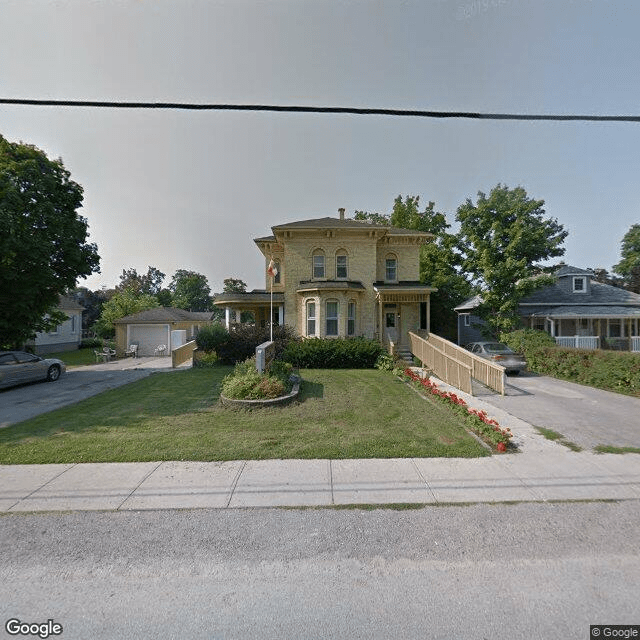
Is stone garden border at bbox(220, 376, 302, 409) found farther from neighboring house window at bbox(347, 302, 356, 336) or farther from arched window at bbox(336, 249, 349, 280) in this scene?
arched window at bbox(336, 249, 349, 280)

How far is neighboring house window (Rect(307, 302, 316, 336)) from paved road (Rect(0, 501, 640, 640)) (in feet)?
45.2

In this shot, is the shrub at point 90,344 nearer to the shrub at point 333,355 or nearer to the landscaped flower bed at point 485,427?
the shrub at point 333,355

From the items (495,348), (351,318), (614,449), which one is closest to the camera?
(614,449)

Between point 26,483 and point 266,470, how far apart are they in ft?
10.9

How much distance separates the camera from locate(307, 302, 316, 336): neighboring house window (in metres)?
17.3

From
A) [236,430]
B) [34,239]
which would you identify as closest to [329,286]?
[236,430]

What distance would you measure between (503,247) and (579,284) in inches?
386

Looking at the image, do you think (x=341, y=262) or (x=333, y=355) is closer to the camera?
(x=333, y=355)

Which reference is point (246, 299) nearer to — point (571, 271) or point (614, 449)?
point (614, 449)

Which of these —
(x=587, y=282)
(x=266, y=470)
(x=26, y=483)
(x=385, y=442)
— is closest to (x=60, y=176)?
(x=26, y=483)

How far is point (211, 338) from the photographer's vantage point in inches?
625

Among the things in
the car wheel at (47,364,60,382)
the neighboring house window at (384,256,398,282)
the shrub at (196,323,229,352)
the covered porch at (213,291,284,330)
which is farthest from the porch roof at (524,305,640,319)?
the car wheel at (47,364,60,382)

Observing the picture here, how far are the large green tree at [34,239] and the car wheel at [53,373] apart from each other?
2.11m

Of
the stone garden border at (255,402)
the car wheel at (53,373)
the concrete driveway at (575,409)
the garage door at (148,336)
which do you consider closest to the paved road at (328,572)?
the concrete driveway at (575,409)
